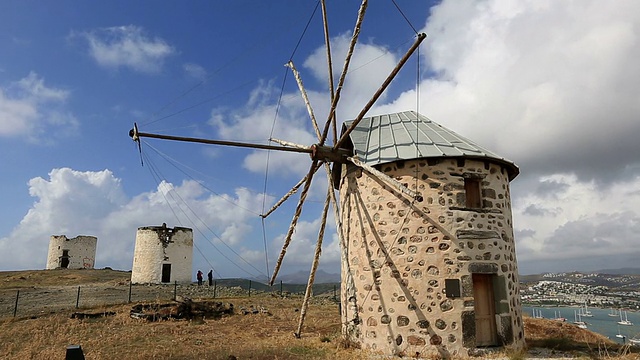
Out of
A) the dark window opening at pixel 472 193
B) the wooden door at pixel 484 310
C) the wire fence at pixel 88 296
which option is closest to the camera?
the wooden door at pixel 484 310

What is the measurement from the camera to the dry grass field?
31.1 ft

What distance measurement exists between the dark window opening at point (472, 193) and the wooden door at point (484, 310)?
183 centimetres

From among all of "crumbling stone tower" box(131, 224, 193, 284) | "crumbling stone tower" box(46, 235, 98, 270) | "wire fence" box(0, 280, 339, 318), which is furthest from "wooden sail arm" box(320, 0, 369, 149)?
"crumbling stone tower" box(46, 235, 98, 270)

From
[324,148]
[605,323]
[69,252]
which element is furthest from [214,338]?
[605,323]

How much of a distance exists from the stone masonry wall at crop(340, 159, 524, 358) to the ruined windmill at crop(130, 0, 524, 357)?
0.08 feet

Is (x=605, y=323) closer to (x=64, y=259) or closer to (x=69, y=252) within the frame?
(x=69, y=252)

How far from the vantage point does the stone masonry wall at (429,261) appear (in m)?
9.49

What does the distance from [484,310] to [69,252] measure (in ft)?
129

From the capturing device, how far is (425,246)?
9.85 meters

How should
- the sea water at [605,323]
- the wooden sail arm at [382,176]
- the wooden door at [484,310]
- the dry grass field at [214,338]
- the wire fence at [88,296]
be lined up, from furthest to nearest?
the wire fence at [88,296]
the sea water at [605,323]
the wooden door at [484,310]
the dry grass field at [214,338]
the wooden sail arm at [382,176]

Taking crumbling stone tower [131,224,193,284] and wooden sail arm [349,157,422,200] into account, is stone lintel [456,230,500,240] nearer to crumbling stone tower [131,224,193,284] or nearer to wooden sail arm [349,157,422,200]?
wooden sail arm [349,157,422,200]

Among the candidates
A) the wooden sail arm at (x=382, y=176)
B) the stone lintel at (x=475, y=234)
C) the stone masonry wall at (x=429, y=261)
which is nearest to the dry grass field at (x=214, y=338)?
the stone masonry wall at (x=429, y=261)

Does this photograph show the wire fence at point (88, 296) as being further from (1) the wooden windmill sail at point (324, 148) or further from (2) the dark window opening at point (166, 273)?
(1) the wooden windmill sail at point (324, 148)

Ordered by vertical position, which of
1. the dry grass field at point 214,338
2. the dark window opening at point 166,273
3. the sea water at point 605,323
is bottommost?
the sea water at point 605,323
